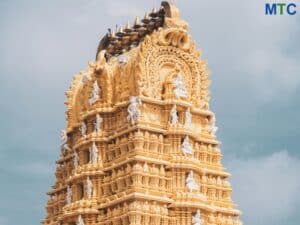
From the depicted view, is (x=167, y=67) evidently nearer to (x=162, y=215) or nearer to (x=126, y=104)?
(x=126, y=104)

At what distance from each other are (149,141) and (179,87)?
136 inches

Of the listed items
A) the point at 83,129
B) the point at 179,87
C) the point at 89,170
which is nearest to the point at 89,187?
the point at 89,170

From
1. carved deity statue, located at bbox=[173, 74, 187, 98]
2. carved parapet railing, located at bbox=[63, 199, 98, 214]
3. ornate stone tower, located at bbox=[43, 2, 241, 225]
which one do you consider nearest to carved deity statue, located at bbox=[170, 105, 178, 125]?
ornate stone tower, located at bbox=[43, 2, 241, 225]

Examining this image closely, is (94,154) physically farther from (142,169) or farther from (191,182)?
(191,182)

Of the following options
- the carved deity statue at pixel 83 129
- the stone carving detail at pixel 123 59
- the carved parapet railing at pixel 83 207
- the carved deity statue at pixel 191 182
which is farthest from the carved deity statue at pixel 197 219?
the stone carving detail at pixel 123 59

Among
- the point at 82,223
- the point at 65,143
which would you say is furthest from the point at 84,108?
the point at 82,223

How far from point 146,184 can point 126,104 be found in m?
4.46

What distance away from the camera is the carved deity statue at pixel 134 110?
50.2 metres

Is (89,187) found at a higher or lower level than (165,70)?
lower

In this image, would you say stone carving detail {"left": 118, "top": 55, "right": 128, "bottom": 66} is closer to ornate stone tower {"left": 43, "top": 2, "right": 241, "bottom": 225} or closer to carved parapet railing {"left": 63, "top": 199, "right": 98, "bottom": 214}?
ornate stone tower {"left": 43, "top": 2, "right": 241, "bottom": 225}

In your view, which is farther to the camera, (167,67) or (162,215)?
(167,67)

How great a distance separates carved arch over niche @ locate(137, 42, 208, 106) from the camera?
2019 inches

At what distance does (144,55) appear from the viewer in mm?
51500

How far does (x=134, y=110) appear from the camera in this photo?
50344 mm
